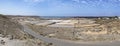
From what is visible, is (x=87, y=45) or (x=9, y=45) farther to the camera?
(x=87, y=45)

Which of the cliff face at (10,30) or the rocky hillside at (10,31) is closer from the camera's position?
the rocky hillside at (10,31)

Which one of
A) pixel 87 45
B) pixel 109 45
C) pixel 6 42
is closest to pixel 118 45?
pixel 109 45

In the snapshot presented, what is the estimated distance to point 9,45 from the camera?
710 inches

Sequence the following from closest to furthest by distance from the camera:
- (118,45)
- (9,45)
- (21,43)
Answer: (9,45) < (21,43) < (118,45)

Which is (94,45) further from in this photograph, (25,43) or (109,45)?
(25,43)

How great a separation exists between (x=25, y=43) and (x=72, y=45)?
35.4 ft

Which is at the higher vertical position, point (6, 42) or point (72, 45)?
point (6, 42)

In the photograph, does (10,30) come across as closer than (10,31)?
No

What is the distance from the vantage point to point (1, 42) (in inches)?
713

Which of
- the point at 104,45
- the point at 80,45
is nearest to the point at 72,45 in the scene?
the point at 80,45

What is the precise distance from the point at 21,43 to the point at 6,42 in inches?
47.3

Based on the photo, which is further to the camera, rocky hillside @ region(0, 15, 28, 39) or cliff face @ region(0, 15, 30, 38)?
cliff face @ region(0, 15, 30, 38)

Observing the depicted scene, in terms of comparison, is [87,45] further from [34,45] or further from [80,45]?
[34,45]

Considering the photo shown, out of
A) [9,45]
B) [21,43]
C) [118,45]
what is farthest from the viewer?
[118,45]
